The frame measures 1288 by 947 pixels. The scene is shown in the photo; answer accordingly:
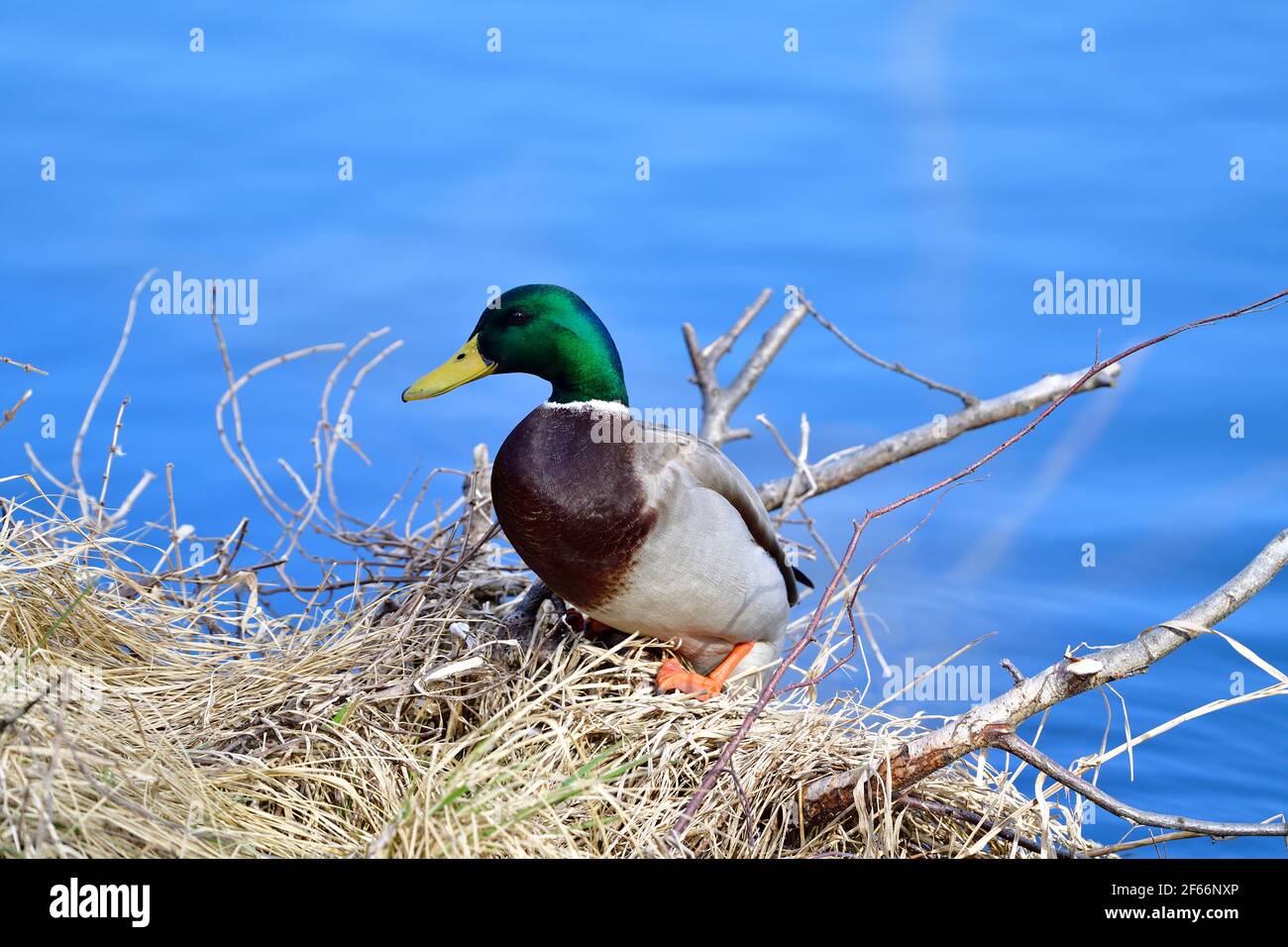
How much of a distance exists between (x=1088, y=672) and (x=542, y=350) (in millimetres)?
1701

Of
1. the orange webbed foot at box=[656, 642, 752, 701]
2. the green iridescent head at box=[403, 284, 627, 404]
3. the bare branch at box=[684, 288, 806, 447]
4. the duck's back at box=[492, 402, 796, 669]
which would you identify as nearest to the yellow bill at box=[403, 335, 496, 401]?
the green iridescent head at box=[403, 284, 627, 404]

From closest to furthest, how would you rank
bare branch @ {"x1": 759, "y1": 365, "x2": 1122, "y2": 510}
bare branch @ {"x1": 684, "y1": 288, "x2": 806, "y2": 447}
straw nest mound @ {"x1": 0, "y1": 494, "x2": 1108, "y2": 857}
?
straw nest mound @ {"x1": 0, "y1": 494, "x2": 1108, "y2": 857} → bare branch @ {"x1": 759, "y1": 365, "x2": 1122, "y2": 510} → bare branch @ {"x1": 684, "y1": 288, "x2": 806, "y2": 447}

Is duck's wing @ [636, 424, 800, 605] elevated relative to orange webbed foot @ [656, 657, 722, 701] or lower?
elevated

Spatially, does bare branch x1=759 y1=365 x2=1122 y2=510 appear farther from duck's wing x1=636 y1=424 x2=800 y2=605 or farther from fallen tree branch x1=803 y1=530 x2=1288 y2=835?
fallen tree branch x1=803 y1=530 x2=1288 y2=835

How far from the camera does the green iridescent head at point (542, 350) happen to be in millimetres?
3725

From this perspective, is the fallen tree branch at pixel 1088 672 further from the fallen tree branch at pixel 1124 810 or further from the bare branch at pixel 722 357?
the bare branch at pixel 722 357

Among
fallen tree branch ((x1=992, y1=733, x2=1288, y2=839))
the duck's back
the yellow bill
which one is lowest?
fallen tree branch ((x1=992, y1=733, x2=1288, y2=839))

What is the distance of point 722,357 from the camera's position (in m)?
5.90

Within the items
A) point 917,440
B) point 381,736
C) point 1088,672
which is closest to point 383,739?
point 381,736

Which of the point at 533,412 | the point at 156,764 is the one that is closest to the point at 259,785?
the point at 156,764

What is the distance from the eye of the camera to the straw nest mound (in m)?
2.72

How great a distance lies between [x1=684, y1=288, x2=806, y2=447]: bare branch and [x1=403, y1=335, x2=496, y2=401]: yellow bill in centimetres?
200
